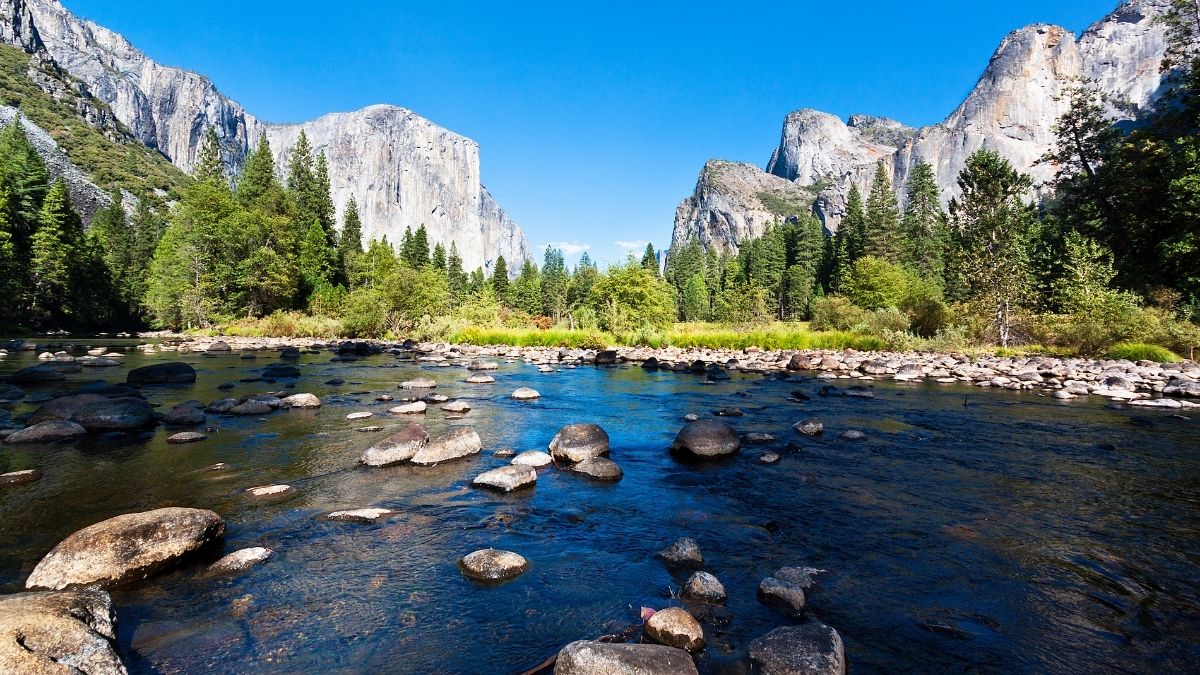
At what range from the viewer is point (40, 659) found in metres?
2.71

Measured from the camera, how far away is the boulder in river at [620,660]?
3.11m

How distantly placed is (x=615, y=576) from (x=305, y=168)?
82713mm

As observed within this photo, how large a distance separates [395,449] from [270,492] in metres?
1.84

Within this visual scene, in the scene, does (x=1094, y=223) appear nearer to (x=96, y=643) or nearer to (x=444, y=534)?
(x=444, y=534)

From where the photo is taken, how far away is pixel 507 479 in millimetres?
7039

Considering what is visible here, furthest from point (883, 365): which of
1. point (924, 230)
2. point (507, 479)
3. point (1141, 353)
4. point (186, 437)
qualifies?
point (924, 230)

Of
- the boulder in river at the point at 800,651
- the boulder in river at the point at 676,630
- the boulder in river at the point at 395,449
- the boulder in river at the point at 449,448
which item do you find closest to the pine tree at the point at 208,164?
the boulder in river at the point at 395,449

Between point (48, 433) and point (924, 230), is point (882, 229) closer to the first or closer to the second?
point (924, 230)

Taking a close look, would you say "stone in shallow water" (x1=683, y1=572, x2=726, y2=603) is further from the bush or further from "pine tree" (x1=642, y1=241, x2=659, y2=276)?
"pine tree" (x1=642, y1=241, x2=659, y2=276)

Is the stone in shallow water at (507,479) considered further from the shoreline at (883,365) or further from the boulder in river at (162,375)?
the shoreline at (883,365)

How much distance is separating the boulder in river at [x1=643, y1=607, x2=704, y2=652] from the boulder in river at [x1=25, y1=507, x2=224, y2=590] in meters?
4.26

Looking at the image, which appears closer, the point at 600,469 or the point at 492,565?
the point at 492,565

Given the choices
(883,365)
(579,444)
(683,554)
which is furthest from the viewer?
(883,365)

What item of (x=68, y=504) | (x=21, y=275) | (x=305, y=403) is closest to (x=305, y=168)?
(x=21, y=275)
